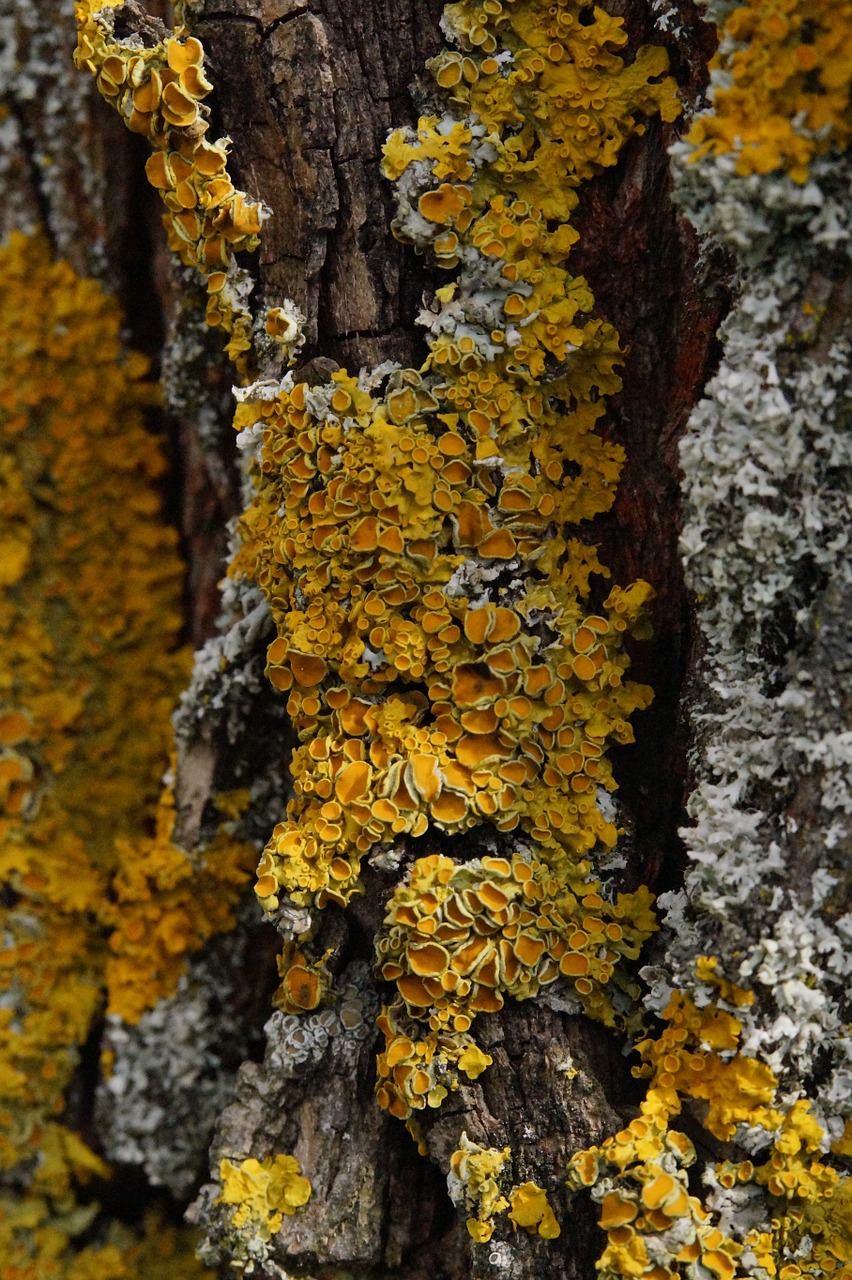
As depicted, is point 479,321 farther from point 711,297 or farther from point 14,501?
point 14,501

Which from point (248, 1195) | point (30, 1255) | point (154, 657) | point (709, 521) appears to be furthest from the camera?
point (154, 657)

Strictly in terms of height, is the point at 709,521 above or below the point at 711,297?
below

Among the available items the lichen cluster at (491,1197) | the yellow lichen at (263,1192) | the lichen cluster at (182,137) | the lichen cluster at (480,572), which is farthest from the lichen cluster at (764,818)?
the lichen cluster at (182,137)

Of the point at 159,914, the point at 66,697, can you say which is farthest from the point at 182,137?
the point at 159,914

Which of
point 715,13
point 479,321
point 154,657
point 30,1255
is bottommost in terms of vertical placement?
point 30,1255

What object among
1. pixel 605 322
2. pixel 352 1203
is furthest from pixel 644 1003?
pixel 605 322

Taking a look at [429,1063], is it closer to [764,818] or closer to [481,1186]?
[481,1186]
